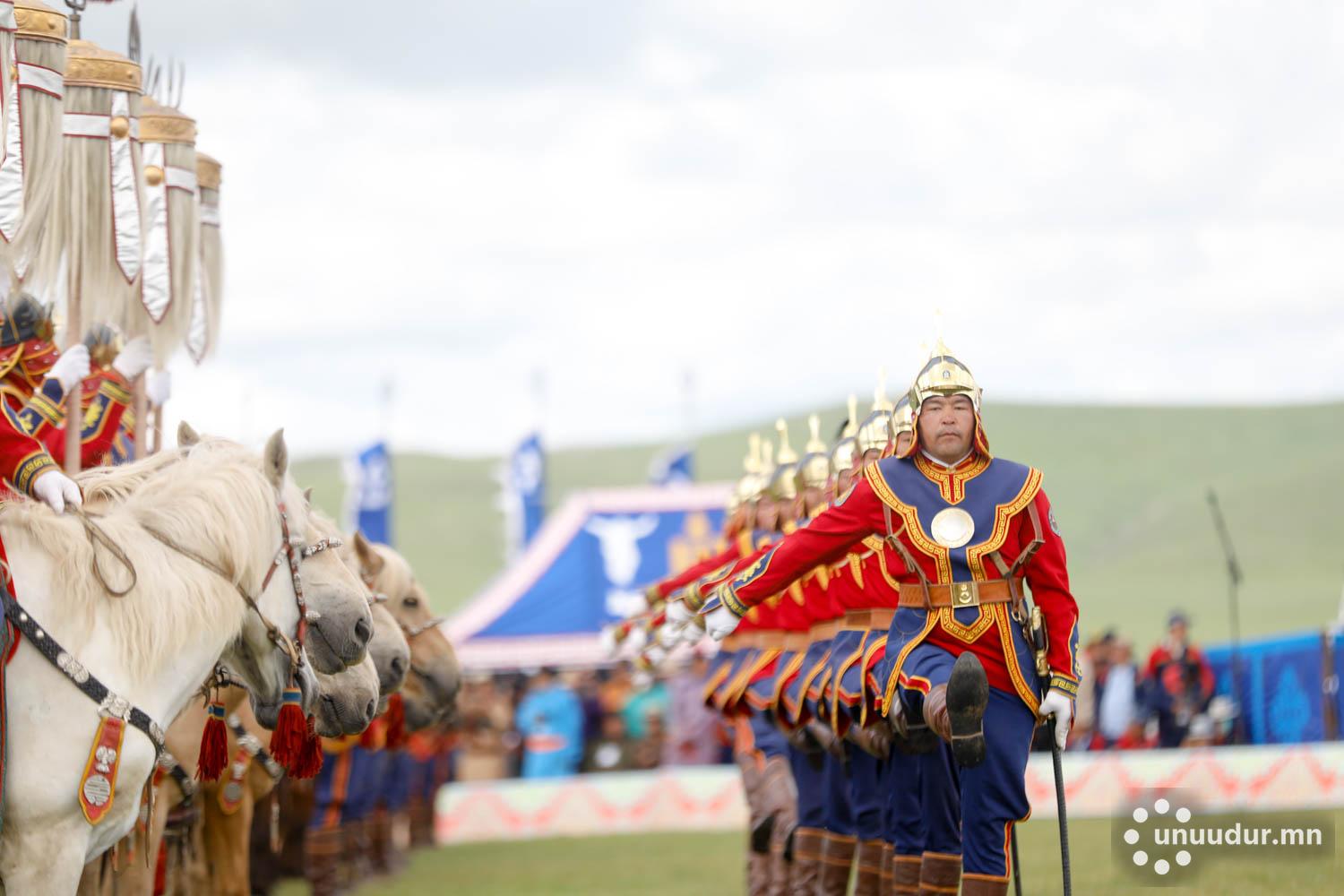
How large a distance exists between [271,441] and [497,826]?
1592cm

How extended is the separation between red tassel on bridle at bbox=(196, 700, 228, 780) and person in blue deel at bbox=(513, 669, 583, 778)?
17346 millimetres

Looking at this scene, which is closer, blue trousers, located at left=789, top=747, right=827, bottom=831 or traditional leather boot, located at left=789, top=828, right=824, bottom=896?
traditional leather boot, located at left=789, top=828, right=824, bottom=896

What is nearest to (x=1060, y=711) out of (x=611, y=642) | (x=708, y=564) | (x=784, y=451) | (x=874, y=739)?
(x=874, y=739)

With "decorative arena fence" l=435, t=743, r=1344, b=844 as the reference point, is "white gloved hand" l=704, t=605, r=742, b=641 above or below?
above

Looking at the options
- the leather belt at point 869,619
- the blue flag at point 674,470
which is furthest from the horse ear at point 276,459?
the blue flag at point 674,470

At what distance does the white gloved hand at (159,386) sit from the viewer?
30.9ft

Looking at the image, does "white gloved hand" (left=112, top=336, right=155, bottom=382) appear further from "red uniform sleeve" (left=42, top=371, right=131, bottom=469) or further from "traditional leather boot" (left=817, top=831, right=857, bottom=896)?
"traditional leather boot" (left=817, top=831, right=857, bottom=896)

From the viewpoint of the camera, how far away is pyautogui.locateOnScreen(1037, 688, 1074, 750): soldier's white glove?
686 centimetres

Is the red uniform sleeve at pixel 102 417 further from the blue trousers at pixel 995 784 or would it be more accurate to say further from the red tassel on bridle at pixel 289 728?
the blue trousers at pixel 995 784

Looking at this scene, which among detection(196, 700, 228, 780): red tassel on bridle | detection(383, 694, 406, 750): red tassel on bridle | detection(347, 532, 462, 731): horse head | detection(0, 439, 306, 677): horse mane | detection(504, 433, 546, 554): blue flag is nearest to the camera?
detection(0, 439, 306, 677): horse mane

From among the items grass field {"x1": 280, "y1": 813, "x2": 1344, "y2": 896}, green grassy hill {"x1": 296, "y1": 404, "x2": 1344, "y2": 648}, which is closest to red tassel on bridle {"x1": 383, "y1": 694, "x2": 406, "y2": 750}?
grass field {"x1": 280, "y1": 813, "x2": 1344, "y2": 896}

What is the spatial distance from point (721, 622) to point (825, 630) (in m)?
2.75

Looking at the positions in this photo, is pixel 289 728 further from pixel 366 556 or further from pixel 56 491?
pixel 366 556

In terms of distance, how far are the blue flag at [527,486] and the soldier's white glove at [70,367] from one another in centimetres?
2446
